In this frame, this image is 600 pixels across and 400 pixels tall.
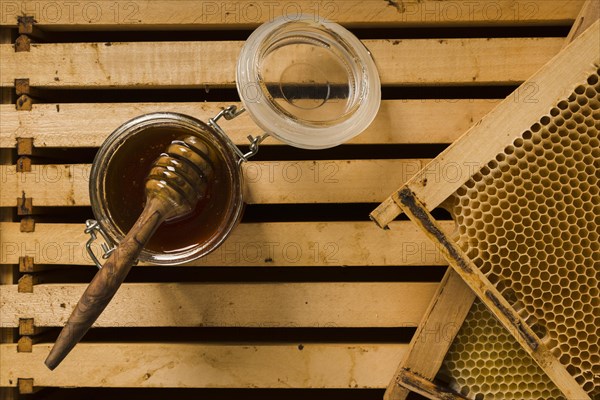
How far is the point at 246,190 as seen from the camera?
104 cm

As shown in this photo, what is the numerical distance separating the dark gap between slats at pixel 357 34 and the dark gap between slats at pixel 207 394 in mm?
760

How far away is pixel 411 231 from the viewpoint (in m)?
1.03

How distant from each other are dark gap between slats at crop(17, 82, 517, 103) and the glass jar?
263mm

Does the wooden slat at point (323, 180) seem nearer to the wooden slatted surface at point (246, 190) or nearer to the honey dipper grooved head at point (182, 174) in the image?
the wooden slatted surface at point (246, 190)

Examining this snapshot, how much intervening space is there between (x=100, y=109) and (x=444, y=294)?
0.75m

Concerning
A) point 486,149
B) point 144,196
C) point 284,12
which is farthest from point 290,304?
point 284,12

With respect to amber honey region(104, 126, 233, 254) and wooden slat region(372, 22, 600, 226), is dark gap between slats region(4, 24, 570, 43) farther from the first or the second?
amber honey region(104, 126, 233, 254)

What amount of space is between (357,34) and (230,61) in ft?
0.88

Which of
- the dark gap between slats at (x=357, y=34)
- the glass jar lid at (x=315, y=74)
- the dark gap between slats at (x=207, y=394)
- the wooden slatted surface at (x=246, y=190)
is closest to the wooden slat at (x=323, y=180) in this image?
the wooden slatted surface at (x=246, y=190)

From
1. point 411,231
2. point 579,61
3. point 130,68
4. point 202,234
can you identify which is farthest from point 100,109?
point 579,61

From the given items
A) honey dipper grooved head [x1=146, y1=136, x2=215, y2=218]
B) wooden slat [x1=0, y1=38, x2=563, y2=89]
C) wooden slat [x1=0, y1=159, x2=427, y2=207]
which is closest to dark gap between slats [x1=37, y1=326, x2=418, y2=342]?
wooden slat [x1=0, y1=159, x2=427, y2=207]

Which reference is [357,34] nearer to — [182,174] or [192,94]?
[192,94]

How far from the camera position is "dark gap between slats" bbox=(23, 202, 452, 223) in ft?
3.63

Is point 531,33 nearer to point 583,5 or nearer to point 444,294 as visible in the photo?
point 583,5
